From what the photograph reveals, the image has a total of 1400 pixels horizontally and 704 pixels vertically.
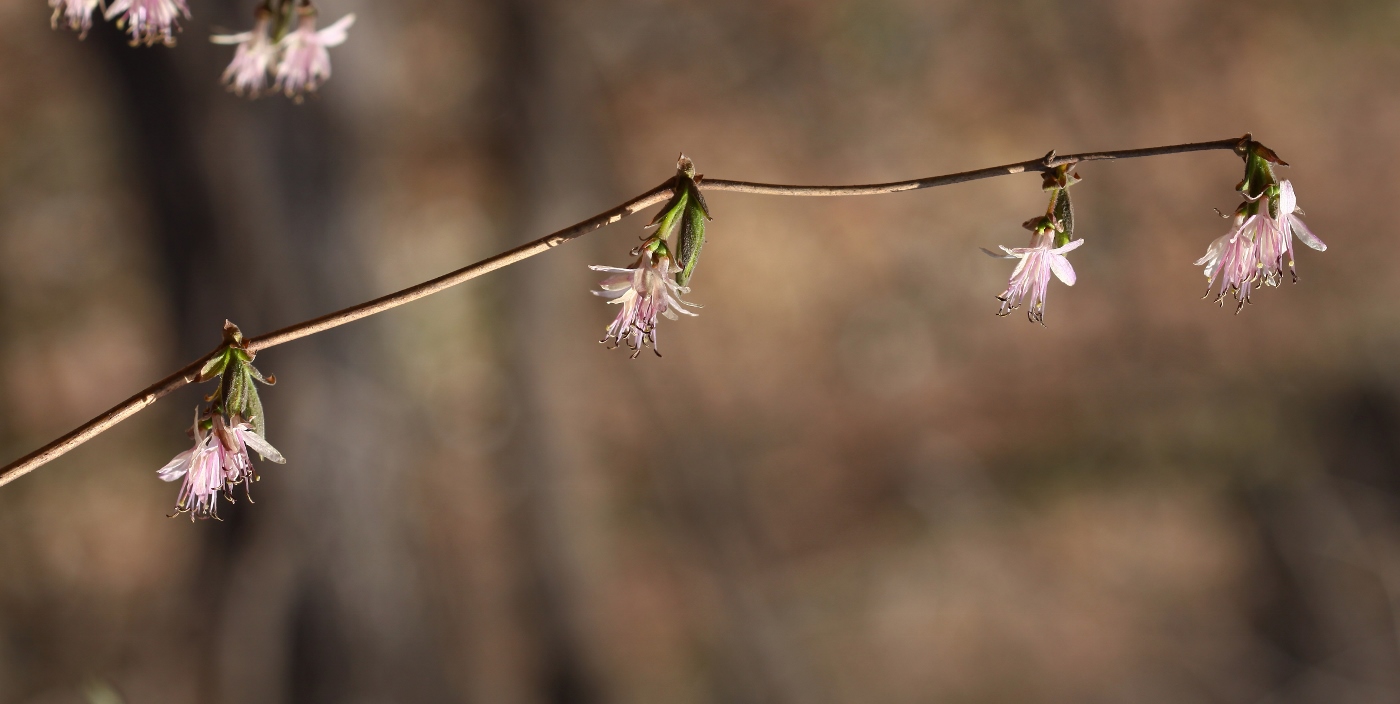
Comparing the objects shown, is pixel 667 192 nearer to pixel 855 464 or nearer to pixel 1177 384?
pixel 855 464

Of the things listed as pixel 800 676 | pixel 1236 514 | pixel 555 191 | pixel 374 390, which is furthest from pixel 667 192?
pixel 1236 514

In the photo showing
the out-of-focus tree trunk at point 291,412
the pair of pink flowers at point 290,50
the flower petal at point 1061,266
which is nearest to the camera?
the flower petal at point 1061,266

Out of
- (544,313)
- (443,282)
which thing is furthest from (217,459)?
(544,313)

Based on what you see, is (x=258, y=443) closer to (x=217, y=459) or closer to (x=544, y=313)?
(x=217, y=459)

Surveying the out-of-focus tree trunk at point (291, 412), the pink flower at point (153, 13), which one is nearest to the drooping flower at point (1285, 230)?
the pink flower at point (153, 13)

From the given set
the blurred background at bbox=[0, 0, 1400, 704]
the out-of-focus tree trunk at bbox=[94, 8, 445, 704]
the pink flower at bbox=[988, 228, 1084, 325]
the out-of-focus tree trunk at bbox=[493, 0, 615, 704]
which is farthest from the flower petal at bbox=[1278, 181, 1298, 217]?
the out-of-focus tree trunk at bbox=[94, 8, 445, 704]

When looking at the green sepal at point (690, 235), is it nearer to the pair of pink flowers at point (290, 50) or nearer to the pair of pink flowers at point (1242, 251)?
the pair of pink flowers at point (1242, 251)
